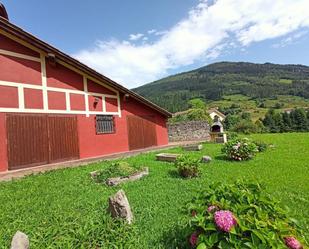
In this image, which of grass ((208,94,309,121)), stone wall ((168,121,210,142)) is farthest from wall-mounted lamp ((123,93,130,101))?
grass ((208,94,309,121))

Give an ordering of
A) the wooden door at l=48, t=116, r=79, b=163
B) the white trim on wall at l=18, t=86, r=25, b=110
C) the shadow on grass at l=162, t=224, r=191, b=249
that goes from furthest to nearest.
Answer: the wooden door at l=48, t=116, r=79, b=163 → the white trim on wall at l=18, t=86, r=25, b=110 → the shadow on grass at l=162, t=224, r=191, b=249

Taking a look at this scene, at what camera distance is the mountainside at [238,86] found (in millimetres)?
104262

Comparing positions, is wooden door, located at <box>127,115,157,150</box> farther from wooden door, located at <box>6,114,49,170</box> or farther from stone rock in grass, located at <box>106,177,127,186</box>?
stone rock in grass, located at <box>106,177,127,186</box>

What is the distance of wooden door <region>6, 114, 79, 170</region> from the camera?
32.7 feet

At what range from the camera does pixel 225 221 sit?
9.32 feet

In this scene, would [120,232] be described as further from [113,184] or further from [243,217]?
[113,184]

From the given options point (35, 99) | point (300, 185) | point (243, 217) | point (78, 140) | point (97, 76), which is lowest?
point (300, 185)

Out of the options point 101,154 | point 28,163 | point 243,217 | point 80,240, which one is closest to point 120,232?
point 80,240

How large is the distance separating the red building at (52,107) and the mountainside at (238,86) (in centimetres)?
5568

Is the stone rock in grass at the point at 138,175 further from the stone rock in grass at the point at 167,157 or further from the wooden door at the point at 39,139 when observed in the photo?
the wooden door at the point at 39,139

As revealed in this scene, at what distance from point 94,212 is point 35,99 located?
7.20m

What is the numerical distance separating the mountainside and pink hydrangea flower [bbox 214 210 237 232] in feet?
220

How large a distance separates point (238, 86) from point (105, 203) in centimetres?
13129

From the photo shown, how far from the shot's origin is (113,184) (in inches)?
293
